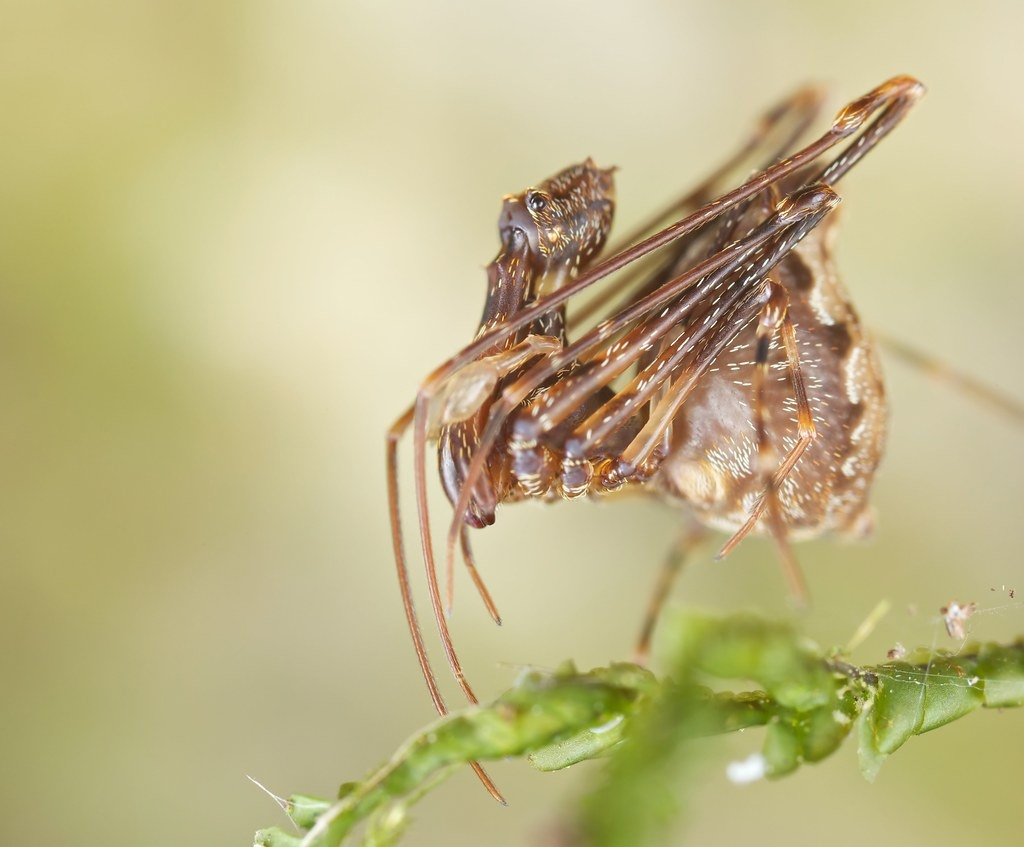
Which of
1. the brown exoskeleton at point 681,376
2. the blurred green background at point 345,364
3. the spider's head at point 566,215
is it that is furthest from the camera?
the blurred green background at point 345,364

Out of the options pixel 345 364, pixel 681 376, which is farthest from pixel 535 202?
pixel 345 364

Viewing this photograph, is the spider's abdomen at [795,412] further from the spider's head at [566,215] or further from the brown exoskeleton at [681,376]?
the spider's head at [566,215]

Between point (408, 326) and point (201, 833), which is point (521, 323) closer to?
point (408, 326)

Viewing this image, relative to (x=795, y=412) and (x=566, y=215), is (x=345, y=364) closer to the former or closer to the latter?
(x=566, y=215)

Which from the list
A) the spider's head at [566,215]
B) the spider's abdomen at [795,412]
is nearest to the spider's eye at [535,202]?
the spider's head at [566,215]

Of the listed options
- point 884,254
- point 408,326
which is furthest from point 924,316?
point 408,326

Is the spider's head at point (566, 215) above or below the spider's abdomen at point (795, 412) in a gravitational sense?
above
